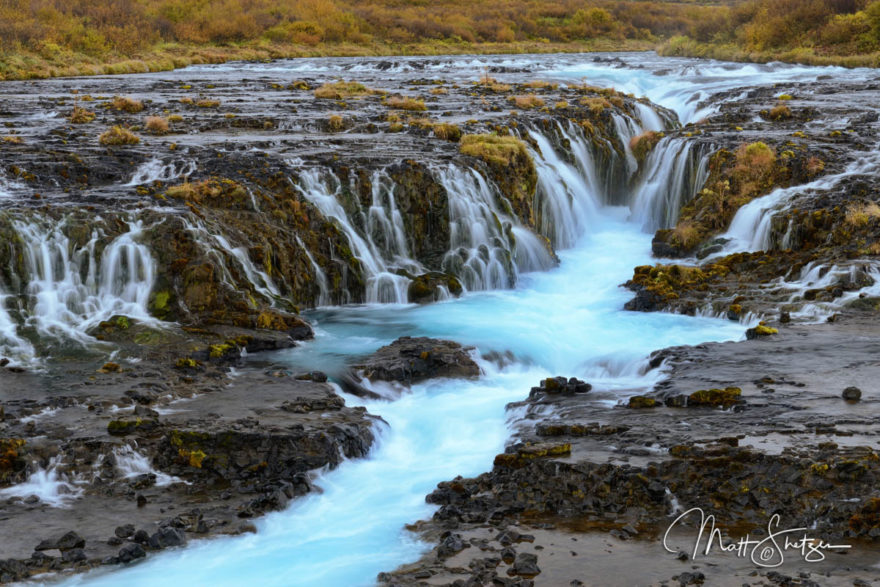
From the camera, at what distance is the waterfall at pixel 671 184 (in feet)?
91.0

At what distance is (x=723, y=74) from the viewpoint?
4938 centimetres

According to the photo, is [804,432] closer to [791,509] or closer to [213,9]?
[791,509]

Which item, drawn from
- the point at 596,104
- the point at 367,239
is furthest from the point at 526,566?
the point at 596,104

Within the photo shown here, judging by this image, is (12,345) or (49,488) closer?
(49,488)

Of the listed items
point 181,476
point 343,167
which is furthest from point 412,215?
point 181,476

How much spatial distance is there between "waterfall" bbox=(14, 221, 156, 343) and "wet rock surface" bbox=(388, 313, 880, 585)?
8102 mm

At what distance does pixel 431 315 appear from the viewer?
64.4 ft

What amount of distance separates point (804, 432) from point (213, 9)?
75.3 m

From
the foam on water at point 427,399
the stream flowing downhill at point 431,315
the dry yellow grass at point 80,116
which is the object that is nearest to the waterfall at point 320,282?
the stream flowing downhill at point 431,315

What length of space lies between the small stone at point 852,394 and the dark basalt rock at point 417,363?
19.5ft

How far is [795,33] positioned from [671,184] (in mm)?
36232

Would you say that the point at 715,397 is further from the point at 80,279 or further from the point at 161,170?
the point at 161,170

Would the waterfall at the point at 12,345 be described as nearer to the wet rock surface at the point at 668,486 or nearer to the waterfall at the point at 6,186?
the waterfall at the point at 6,186

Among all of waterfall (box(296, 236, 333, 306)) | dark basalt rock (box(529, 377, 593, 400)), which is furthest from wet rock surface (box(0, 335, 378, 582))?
waterfall (box(296, 236, 333, 306))
